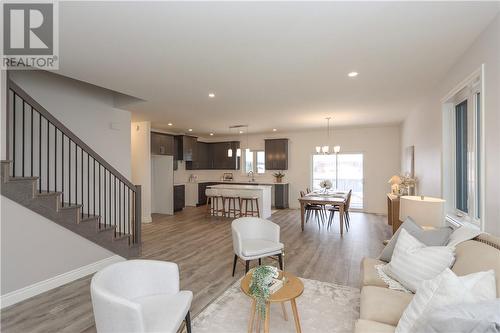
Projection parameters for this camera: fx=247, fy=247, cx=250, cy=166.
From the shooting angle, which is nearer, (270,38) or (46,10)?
(46,10)

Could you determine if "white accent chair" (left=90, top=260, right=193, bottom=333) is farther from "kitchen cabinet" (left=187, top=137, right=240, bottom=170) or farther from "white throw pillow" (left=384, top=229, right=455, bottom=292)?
"kitchen cabinet" (left=187, top=137, right=240, bottom=170)

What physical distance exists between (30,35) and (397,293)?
3980 mm

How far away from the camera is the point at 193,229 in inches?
233

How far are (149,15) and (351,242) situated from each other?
4805 mm

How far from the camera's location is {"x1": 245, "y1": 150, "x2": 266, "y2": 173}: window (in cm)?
947

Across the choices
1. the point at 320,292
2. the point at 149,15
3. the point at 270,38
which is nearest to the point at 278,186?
the point at 320,292

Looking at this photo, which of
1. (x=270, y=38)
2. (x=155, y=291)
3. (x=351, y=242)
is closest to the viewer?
(x=155, y=291)

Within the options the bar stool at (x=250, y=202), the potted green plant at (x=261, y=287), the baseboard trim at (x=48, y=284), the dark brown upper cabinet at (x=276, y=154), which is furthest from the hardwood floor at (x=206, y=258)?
the dark brown upper cabinet at (x=276, y=154)

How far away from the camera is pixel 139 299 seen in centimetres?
200

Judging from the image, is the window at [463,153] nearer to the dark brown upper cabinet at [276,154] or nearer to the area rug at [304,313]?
the area rug at [304,313]

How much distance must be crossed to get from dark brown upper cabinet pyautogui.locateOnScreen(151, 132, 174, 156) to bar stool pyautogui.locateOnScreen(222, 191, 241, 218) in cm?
251

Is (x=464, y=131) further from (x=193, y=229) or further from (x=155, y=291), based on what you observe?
(x=193, y=229)

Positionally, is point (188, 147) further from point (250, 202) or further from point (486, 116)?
point (486, 116)

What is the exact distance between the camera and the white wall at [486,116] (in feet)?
6.68
